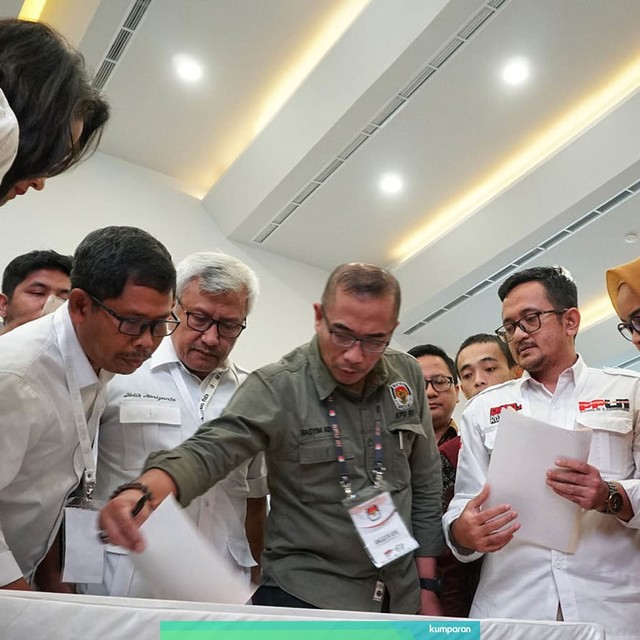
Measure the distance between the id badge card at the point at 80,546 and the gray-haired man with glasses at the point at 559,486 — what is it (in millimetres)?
806

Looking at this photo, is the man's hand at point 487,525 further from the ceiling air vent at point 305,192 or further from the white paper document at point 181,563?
the ceiling air vent at point 305,192

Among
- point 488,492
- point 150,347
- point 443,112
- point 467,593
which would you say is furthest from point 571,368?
point 443,112

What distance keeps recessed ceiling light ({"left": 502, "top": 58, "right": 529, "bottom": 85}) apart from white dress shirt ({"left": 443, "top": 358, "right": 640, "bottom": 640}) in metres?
3.62

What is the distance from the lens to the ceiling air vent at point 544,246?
5707mm

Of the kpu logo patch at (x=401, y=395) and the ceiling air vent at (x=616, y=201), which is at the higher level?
the ceiling air vent at (x=616, y=201)

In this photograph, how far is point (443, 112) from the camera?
17.7 feet

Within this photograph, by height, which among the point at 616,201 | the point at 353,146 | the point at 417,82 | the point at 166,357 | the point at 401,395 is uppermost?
the point at 417,82

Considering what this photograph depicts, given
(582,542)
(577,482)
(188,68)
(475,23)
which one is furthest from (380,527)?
(188,68)

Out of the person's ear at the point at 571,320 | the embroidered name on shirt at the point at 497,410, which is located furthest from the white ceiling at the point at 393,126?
the embroidered name on shirt at the point at 497,410

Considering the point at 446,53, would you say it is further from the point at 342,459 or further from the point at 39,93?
the point at 39,93

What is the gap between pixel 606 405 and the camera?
1.86 meters

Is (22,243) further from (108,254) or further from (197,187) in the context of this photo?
(108,254)

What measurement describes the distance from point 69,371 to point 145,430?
1.31 feet

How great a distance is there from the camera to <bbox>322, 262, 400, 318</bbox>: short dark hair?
1618 millimetres
